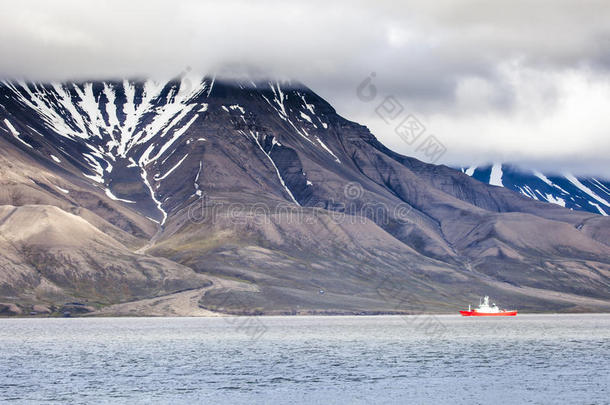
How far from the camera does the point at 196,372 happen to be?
138 meters

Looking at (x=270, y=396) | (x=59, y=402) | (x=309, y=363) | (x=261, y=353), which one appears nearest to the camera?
(x=59, y=402)

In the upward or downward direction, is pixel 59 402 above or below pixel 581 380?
below

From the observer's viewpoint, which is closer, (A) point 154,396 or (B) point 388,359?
(A) point 154,396

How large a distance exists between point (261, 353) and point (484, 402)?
251 feet

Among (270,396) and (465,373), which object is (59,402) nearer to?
(270,396)

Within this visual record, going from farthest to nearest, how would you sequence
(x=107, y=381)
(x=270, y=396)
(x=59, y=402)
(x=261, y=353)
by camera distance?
1. (x=261, y=353)
2. (x=107, y=381)
3. (x=270, y=396)
4. (x=59, y=402)

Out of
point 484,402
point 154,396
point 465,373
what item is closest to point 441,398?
point 484,402

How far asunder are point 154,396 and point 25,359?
6197 centimetres

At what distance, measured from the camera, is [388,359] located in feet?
529

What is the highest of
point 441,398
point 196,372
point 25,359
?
point 441,398

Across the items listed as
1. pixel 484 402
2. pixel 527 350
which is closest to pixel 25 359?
pixel 484 402

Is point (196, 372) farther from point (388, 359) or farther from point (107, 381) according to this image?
point (388, 359)

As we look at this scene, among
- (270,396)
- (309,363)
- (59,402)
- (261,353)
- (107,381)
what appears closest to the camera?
(59,402)

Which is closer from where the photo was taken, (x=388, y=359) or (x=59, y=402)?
(x=59, y=402)
